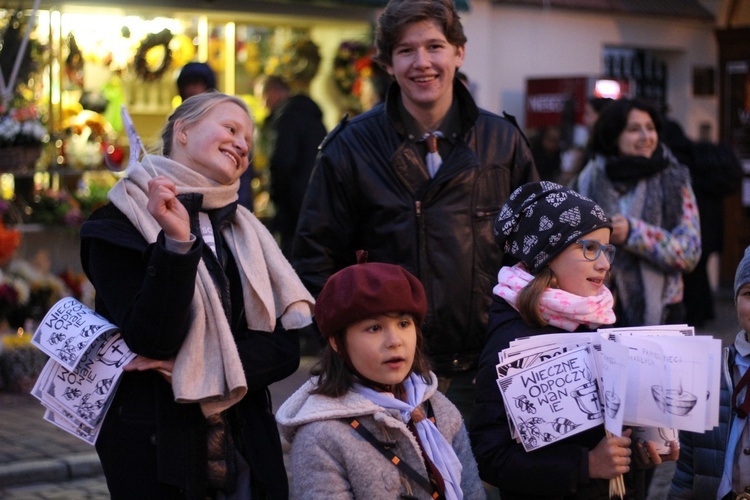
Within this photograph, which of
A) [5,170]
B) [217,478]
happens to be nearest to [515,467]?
[217,478]

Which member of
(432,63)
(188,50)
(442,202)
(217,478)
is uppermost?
(188,50)

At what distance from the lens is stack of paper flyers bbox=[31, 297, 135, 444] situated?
3432 mm

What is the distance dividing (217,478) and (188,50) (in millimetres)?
8625

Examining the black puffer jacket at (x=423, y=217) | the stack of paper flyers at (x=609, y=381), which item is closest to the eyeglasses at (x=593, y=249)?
the stack of paper flyers at (x=609, y=381)

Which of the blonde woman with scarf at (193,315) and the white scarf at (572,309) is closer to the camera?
the blonde woman with scarf at (193,315)

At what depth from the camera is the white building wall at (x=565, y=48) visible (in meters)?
13.2

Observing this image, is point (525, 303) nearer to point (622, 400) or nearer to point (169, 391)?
point (622, 400)

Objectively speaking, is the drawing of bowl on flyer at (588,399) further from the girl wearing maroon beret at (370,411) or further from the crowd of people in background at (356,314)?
the girl wearing maroon beret at (370,411)

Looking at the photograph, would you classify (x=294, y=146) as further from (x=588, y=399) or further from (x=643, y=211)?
(x=588, y=399)

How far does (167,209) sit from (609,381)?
124 cm

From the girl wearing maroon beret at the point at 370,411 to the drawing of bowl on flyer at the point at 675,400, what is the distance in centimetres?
58

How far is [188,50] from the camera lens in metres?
11.6

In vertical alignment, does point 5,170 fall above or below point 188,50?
below

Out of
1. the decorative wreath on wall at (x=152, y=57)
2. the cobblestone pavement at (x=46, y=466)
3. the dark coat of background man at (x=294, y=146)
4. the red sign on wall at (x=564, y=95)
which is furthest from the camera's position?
the red sign on wall at (x=564, y=95)
